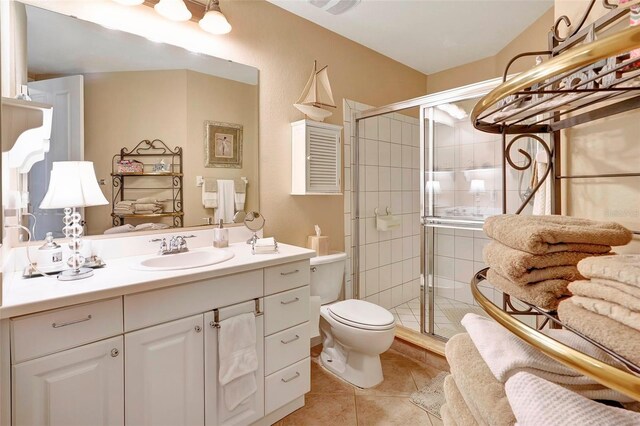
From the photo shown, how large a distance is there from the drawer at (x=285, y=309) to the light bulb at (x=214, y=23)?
159 centimetres

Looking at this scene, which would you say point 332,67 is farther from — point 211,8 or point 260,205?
point 260,205

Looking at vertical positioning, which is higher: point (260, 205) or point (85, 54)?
point (85, 54)

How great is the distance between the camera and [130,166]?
1.69 meters

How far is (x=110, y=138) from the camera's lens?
1.62m

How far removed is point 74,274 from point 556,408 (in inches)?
60.2

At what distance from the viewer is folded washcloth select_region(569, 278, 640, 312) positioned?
325 mm

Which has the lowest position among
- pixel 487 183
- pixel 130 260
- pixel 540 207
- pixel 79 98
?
pixel 130 260

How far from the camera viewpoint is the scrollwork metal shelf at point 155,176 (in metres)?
1.66

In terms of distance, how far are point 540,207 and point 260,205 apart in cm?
163

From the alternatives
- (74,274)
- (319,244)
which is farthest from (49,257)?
(319,244)

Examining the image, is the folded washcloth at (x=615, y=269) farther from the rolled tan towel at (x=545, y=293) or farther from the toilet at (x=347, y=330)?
the toilet at (x=347, y=330)

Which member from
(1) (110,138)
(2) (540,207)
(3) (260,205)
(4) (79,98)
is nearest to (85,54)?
(4) (79,98)

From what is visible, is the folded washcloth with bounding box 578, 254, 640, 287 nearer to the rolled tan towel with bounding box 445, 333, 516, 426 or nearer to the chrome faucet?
the rolled tan towel with bounding box 445, 333, 516, 426

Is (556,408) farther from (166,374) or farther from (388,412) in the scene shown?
(388,412)
